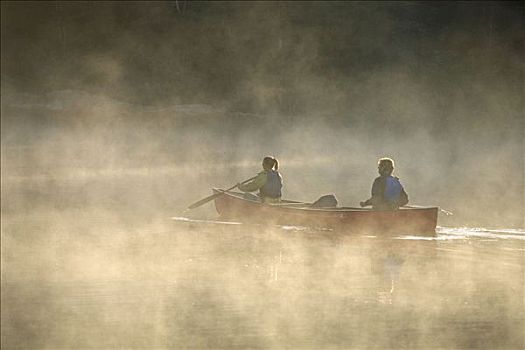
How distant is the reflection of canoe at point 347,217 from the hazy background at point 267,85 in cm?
1257

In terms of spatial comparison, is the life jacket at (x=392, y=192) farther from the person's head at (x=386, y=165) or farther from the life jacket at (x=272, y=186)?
the life jacket at (x=272, y=186)

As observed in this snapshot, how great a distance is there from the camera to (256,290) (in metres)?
13.5

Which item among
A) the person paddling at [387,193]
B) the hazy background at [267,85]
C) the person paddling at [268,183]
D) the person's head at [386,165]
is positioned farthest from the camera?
the hazy background at [267,85]

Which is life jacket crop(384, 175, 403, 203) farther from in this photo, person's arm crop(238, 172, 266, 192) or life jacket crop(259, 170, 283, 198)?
person's arm crop(238, 172, 266, 192)

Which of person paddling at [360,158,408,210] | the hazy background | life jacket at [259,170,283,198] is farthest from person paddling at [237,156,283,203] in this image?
the hazy background

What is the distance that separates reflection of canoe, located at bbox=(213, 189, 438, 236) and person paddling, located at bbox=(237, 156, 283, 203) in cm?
26

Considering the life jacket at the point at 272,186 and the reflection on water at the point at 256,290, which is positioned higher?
the life jacket at the point at 272,186

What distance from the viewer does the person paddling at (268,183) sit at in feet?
66.1

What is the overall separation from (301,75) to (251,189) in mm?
19740

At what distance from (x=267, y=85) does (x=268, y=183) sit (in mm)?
19116

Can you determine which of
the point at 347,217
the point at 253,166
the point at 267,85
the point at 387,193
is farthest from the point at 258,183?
the point at 267,85

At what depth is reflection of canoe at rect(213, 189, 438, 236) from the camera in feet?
60.2

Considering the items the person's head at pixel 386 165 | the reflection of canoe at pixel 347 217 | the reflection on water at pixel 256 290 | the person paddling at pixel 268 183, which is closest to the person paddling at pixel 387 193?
the person's head at pixel 386 165

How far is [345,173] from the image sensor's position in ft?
107
